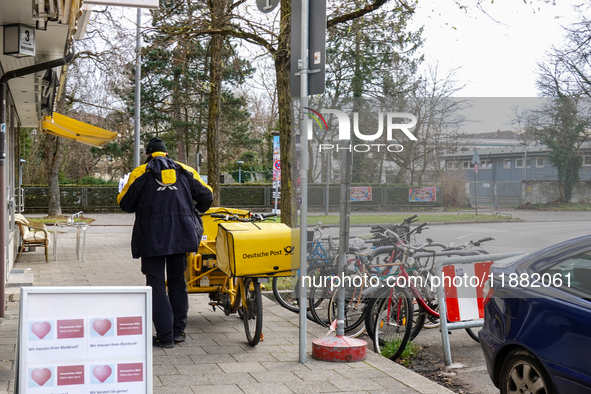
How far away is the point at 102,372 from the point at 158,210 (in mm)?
2730

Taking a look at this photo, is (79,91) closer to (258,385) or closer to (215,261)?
(215,261)

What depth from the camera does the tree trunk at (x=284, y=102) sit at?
383 inches

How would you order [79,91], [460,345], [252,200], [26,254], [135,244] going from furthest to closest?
[252,200] < [79,91] < [26,254] < [460,345] < [135,244]

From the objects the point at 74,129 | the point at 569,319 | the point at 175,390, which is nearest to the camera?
the point at 569,319

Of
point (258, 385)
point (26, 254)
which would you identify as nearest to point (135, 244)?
point (258, 385)

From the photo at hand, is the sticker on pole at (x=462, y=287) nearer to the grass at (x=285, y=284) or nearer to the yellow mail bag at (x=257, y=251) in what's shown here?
the yellow mail bag at (x=257, y=251)

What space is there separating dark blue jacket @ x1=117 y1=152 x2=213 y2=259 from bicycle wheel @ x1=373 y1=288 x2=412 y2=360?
6.07 ft

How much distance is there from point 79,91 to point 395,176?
25395 mm

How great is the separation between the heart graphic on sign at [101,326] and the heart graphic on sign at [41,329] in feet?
0.69

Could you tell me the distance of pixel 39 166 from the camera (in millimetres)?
41750

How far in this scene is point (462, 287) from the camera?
240 inches

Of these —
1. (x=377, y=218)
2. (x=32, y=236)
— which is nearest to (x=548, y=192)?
(x=377, y=218)

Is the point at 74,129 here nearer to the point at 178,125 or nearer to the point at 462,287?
the point at 462,287

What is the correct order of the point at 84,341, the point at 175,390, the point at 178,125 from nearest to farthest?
1. the point at 84,341
2. the point at 175,390
3. the point at 178,125
